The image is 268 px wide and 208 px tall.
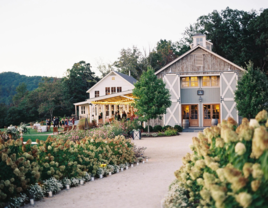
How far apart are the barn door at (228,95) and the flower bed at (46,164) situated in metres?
17.0

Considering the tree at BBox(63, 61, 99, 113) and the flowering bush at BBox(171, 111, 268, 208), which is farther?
the tree at BBox(63, 61, 99, 113)

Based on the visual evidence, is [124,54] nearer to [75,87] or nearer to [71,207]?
[75,87]

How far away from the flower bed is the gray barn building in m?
16.0

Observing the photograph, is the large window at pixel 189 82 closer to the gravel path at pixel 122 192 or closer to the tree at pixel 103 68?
the gravel path at pixel 122 192

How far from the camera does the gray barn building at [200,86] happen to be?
2289cm

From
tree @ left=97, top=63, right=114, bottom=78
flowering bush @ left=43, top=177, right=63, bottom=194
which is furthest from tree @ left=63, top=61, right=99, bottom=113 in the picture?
flowering bush @ left=43, top=177, right=63, bottom=194

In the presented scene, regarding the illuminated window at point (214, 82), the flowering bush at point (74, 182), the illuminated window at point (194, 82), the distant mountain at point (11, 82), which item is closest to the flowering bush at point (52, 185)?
the flowering bush at point (74, 182)

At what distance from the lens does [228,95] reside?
2281 centimetres

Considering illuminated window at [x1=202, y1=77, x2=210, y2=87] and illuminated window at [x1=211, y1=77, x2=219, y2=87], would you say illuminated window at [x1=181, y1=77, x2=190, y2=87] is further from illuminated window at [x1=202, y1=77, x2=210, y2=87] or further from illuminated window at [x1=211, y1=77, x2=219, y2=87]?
illuminated window at [x1=211, y1=77, x2=219, y2=87]

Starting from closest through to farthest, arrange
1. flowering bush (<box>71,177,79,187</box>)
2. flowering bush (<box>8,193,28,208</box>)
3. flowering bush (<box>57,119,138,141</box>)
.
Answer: flowering bush (<box>8,193,28,208</box>), flowering bush (<box>71,177,79,187</box>), flowering bush (<box>57,119,138,141</box>)

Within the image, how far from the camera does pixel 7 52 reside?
90.1ft

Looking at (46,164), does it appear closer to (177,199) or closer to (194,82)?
(177,199)

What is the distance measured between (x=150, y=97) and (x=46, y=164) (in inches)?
526

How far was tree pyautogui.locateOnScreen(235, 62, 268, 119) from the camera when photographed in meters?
20.4
